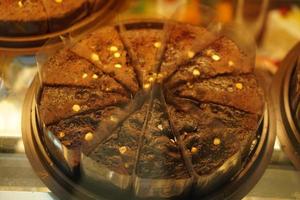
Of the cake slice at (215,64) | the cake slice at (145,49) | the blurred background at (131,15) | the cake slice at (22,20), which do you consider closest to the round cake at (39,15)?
the cake slice at (22,20)

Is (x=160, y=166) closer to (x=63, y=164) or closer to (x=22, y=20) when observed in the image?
(x=63, y=164)

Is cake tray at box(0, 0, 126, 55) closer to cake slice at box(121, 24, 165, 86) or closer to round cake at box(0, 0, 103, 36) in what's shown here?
round cake at box(0, 0, 103, 36)

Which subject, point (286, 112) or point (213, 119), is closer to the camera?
point (213, 119)

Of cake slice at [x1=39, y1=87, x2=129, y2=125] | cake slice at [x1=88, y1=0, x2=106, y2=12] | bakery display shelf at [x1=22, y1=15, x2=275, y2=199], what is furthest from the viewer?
cake slice at [x1=88, y1=0, x2=106, y2=12]

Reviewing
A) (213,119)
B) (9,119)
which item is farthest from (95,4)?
(213,119)

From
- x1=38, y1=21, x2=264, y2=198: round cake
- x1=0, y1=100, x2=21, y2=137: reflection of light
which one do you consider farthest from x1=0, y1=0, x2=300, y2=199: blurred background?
x1=38, y1=21, x2=264, y2=198: round cake

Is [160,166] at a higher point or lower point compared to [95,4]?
lower
